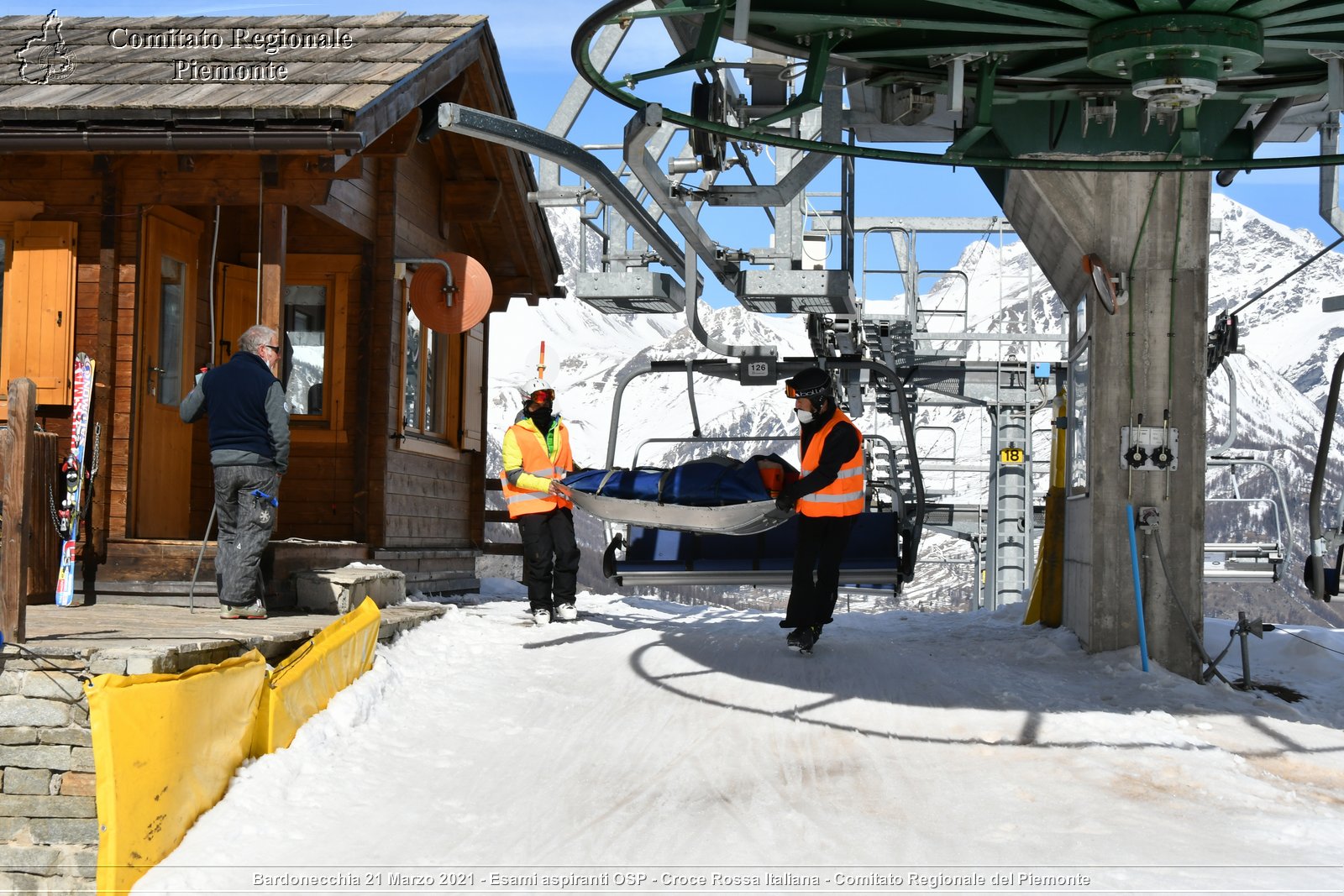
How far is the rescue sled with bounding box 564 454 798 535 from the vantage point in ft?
28.3

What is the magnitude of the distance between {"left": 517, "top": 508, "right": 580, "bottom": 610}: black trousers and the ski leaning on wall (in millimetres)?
3128

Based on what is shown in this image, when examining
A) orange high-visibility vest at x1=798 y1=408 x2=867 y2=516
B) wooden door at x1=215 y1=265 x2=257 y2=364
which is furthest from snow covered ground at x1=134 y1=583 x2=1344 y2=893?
wooden door at x1=215 y1=265 x2=257 y2=364

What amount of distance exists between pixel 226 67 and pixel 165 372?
232 cm

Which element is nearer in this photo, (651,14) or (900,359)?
(651,14)

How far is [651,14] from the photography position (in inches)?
255

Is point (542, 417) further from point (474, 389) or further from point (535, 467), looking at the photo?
point (474, 389)

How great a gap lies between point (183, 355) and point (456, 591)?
4212mm

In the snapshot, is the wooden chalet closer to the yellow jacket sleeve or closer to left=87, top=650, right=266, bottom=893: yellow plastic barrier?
the yellow jacket sleeve

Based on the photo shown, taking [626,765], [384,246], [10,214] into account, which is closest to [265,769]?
[626,765]

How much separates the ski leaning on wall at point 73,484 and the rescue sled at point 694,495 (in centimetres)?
317

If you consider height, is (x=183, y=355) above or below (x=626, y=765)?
above

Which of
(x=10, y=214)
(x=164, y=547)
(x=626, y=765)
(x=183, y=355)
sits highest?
(x=10, y=214)

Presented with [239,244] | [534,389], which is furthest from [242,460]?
[239,244]

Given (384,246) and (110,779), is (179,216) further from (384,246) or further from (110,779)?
(110,779)
